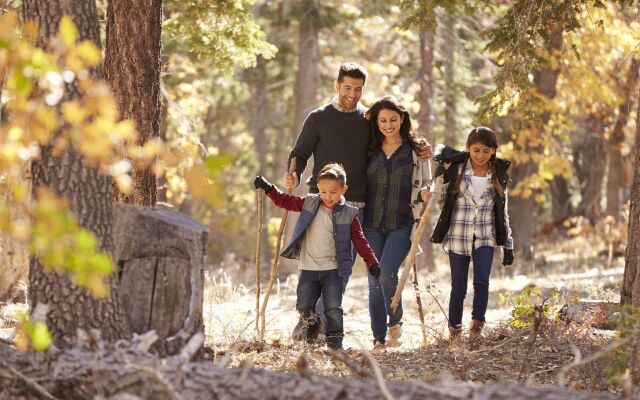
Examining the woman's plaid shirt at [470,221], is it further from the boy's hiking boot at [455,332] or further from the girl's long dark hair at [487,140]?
the boy's hiking boot at [455,332]

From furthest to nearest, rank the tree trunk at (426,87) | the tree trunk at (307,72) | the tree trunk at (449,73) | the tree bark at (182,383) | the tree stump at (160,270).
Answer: the tree trunk at (307,72) < the tree trunk at (449,73) < the tree trunk at (426,87) < the tree stump at (160,270) < the tree bark at (182,383)

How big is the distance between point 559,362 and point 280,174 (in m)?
21.1

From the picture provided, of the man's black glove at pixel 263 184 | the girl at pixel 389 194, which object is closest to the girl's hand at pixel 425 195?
the girl at pixel 389 194

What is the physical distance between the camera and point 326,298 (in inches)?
269

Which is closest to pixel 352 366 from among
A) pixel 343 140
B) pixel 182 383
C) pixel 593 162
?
pixel 182 383

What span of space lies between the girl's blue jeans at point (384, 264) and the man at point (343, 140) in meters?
0.23

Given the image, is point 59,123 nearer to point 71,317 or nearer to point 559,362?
point 71,317

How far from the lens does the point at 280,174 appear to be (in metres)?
26.9

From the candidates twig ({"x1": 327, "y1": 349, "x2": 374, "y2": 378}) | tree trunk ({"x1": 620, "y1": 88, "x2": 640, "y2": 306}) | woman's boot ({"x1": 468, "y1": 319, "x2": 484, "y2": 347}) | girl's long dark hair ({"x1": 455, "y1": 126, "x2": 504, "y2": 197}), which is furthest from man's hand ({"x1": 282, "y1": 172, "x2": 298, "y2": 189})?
twig ({"x1": 327, "y1": 349, "x2": 374, "y2": 378})

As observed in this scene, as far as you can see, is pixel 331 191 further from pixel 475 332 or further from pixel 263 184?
pixel 475 332

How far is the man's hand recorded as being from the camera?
280 inches

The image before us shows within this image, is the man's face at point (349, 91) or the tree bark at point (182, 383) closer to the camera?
the tree bark at point (182, 383)

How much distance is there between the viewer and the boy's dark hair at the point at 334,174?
21.5ft

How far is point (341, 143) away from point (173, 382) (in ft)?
12.6
